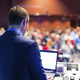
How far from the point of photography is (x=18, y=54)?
1416mm

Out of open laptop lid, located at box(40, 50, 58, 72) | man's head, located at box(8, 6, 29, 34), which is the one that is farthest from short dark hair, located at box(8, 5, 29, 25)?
open laptop lid, located at box(40, 50, 58, 72)

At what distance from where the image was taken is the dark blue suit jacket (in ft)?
4.57

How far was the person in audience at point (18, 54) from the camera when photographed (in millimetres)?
1395

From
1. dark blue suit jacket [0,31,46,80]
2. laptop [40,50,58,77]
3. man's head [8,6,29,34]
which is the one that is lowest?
laptop [40,50,58,77]

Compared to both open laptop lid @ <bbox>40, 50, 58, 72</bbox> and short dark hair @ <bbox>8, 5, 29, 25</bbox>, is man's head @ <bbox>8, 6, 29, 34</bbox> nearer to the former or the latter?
short dark hair @ <bbox>8, 5, 29, 25</bbox>

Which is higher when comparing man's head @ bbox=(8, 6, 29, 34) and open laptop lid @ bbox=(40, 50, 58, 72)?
man's head @ bbox=(8, 6, 29, 34)

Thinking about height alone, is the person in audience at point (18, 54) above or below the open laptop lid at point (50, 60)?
above

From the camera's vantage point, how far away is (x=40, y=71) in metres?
1.42

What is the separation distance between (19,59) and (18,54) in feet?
0.12

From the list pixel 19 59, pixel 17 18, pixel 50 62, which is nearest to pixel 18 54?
pixel 19 59

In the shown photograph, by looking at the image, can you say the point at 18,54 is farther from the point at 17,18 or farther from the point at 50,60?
the point at 50,60

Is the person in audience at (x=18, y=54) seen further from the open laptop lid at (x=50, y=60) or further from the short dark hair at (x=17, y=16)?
the open laptop lid at (x=50, y=60)

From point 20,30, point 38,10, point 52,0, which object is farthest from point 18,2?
point 20,30

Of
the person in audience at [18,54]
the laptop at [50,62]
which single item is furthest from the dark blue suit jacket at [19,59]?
the laptop at [50,62]
